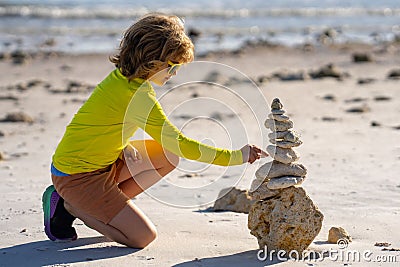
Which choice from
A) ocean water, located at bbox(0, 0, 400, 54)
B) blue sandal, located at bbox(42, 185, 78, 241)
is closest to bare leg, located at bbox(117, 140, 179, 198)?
blue sandal, located at bbox(42, 185, 78, 241)

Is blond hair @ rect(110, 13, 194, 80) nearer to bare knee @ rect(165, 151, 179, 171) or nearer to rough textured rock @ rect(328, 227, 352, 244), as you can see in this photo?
bare knee @ rect(165, 151, 179, 171)

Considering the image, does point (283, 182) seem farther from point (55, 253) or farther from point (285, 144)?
point (55, 253)

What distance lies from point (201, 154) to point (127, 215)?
642mm

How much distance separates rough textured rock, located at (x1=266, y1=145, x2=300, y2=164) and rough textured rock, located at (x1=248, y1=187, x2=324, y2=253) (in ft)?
0.51

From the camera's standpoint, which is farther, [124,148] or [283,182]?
[124,148]

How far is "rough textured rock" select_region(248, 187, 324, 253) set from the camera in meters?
3.95

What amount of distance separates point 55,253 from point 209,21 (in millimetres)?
Answer: 20879

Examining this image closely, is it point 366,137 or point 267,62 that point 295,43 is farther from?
point 366,137

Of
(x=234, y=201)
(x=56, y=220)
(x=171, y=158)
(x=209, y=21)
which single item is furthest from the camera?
(x=209, y=21)

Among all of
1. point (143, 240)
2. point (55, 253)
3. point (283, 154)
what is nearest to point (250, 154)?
point (283, 154)

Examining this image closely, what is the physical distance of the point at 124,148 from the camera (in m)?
4.52

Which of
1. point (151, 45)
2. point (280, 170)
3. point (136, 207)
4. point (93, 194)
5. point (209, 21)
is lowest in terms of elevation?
point (209, 21)

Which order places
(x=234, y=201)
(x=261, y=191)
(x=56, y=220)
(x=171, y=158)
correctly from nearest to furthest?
1. (x=261, y=191)
2. (x=56, y=220)
3. (x=171, y=158)
4. (x=234, y=201)

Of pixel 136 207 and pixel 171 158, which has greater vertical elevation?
pixel 171 158
